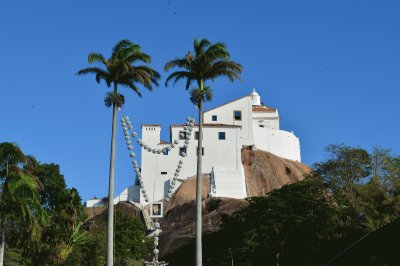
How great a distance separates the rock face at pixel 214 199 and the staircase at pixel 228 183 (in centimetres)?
87

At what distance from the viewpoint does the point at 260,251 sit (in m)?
46.4

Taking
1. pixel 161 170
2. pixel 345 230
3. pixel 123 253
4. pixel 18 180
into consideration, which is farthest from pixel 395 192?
pixel 161 170

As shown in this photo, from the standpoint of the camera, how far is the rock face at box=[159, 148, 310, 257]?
63.1 m

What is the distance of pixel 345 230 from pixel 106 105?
69.7 ft

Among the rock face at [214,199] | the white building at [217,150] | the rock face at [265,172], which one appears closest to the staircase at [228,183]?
the white building at [217,150]

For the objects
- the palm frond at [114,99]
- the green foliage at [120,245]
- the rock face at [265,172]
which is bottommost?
the green foliage at [120,245]

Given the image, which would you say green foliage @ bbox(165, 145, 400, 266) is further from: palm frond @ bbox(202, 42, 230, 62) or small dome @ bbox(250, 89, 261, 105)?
small dome @ bbox(250, 89, 261, 105)

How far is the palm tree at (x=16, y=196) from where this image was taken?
3500 centimetres

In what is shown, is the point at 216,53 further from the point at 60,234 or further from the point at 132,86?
the point at 60,234

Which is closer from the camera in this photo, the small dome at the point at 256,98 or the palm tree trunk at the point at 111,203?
the palm tree trunk at the point at 111,203

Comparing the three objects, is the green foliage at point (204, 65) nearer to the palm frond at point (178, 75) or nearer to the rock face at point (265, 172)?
the palm frond at point (178, 75)

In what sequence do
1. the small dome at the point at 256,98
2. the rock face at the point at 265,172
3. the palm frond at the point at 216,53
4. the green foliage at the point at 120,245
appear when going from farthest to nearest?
1. the small dome at the point at 256,98
2. the rock face at the point at 265,172
3. the green foliage at the point at 120,245
4. the palm frond at the point at 216,53

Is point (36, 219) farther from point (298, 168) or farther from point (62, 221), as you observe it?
point (298, 168)

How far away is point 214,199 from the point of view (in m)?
70.2
